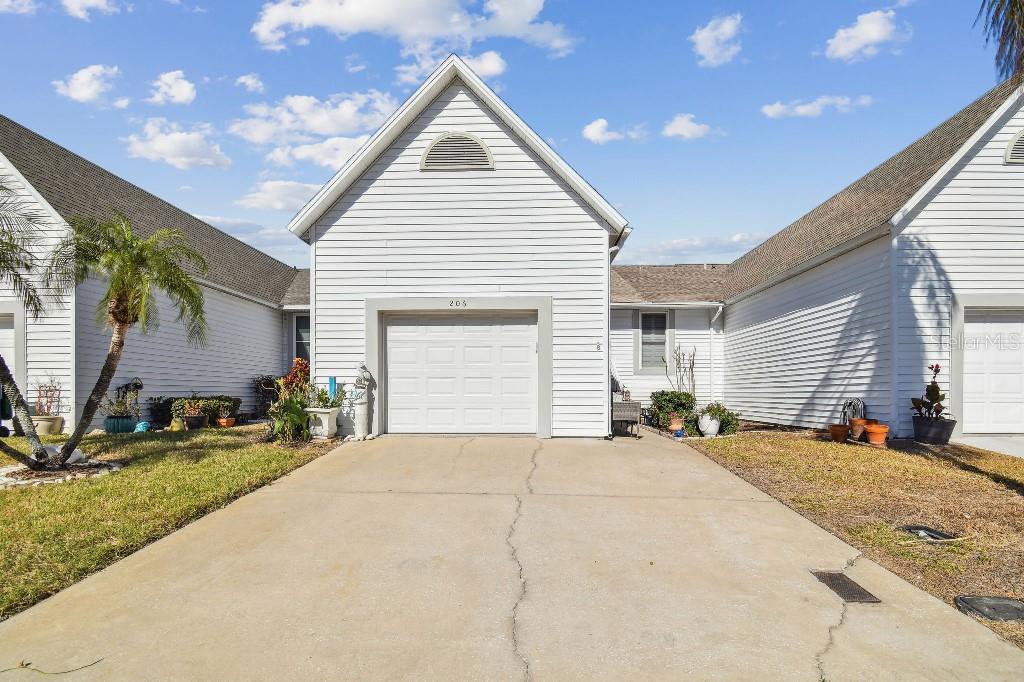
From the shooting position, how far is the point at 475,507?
6719 millimetres

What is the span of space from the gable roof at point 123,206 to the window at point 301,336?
104 cm

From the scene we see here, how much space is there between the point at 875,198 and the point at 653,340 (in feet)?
23.0

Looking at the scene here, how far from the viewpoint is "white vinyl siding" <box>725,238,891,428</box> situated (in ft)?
38.9

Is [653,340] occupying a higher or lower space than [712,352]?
higher

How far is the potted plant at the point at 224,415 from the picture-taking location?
1541cm

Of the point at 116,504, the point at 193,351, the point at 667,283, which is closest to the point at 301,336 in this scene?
the point at 193,351

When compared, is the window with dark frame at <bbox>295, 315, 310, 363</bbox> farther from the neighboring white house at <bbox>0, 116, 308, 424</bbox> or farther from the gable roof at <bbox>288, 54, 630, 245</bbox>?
the gable roof at <bbox>288, 54, 630, 245</bbox>

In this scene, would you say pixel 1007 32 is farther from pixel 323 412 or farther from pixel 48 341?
pixel 48 341

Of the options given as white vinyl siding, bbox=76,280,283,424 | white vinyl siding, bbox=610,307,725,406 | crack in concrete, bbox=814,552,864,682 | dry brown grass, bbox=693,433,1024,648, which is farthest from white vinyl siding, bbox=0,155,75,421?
crack in concrete, bbox=814,552,864,682

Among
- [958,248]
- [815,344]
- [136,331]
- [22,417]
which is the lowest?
[22,417]

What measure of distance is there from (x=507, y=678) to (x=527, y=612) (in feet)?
2.70

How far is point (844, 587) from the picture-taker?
4582 millimetres

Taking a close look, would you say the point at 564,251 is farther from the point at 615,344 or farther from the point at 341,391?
the point at 615,344

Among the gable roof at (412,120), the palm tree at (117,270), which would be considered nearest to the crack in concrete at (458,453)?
the palm tree at (117,270)
